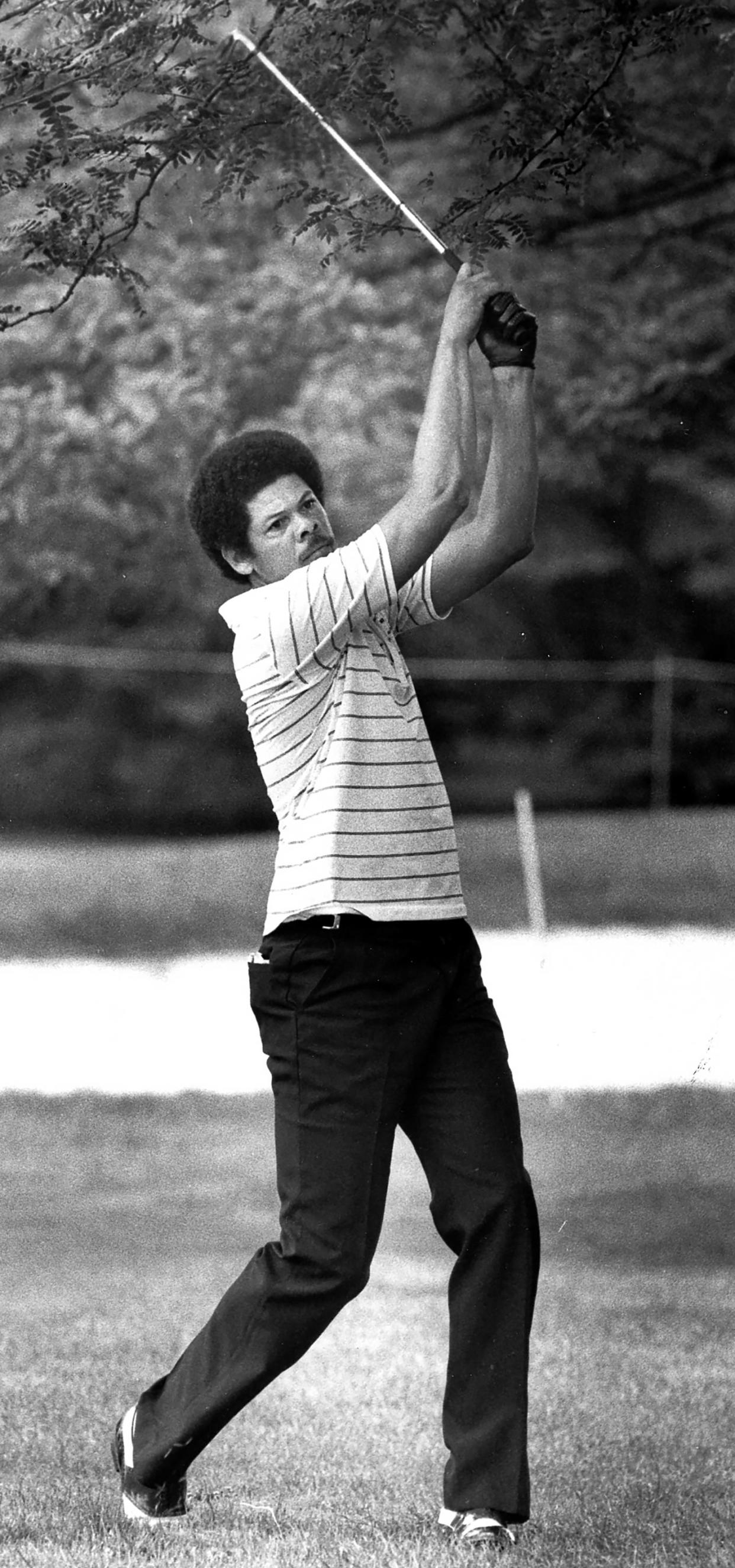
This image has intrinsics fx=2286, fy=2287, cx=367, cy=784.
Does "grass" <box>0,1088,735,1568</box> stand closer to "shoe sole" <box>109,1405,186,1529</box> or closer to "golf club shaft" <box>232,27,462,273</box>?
"shoe sole" <box>109,1405,186,1529</box>

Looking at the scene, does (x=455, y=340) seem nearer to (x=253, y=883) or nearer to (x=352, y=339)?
(x=352, y=339)

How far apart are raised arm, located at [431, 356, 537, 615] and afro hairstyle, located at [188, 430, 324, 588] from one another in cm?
24

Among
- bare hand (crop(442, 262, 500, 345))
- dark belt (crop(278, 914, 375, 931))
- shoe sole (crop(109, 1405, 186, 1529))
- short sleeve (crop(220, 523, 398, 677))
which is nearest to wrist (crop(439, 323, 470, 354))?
bare hand (crop(442, 262, 500, 345))

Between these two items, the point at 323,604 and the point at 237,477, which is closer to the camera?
the point at 323,604

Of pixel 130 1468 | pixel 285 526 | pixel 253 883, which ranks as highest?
pixel 285 526

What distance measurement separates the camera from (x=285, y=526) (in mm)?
3029

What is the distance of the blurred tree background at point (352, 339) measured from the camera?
334 cm

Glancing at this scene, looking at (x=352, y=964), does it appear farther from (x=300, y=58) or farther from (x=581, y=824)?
(x=581, y=824)

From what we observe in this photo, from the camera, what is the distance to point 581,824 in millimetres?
13195

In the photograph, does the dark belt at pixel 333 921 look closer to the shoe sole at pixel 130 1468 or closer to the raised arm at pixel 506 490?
the raised arm at pixel 506 490

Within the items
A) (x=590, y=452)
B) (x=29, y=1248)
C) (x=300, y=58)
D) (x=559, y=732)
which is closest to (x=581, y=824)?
(x=559, y=732)

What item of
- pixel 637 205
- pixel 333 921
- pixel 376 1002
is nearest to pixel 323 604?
pixel 333 921

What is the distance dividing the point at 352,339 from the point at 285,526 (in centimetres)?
445

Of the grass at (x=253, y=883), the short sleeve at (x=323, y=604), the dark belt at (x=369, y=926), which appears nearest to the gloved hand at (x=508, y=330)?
the short sleeve at (x=323, y=604)
